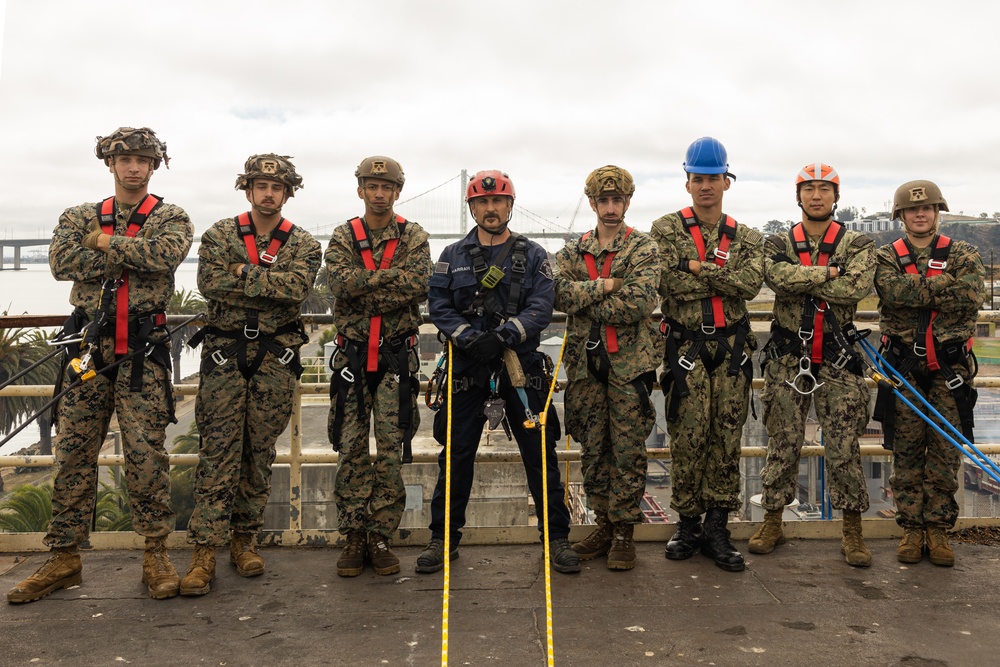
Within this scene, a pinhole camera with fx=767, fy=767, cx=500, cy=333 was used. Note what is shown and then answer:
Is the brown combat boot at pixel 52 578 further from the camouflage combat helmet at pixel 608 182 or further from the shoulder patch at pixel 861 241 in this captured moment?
the shoulder patch at pixel 861 241

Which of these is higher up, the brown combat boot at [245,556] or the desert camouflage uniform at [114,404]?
the desert camouflage uniform at [114,404]

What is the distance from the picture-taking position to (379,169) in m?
4.36

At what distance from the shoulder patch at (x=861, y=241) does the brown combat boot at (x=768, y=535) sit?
162 centimetres

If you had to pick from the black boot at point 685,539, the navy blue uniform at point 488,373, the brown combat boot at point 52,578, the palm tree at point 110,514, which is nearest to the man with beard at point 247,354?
the brown combat boot at point 52,578

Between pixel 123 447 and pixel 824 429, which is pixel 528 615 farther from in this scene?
pixel 123 447

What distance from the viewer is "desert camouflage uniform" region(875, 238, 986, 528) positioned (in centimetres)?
442

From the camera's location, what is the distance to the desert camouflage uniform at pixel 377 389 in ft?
14.0

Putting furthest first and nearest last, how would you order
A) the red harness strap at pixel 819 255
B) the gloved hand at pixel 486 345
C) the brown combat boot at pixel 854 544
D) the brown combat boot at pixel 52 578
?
1. the red harness strap at pixel 819 255
2. the brown combat boot at pixel 854 544
3. the gloved hand at pixel 486 345
4. the brown combat boot at pixel 52 578

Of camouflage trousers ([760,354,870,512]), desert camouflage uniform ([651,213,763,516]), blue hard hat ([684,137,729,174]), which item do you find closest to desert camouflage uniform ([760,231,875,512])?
camouflage trousers ([760,354,870,512])

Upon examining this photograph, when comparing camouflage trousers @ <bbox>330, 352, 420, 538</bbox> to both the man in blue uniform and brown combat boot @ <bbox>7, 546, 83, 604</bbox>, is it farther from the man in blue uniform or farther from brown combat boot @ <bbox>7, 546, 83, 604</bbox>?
brown combat boot @ <bbox>7, 546, 83, 604</bbox>

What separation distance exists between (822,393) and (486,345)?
200 cm

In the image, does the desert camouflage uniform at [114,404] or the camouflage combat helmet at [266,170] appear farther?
the camouflage combat helmet at [266,170]

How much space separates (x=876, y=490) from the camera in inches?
1687

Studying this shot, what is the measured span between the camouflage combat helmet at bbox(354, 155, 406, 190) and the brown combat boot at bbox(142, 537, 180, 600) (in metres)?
2.29
